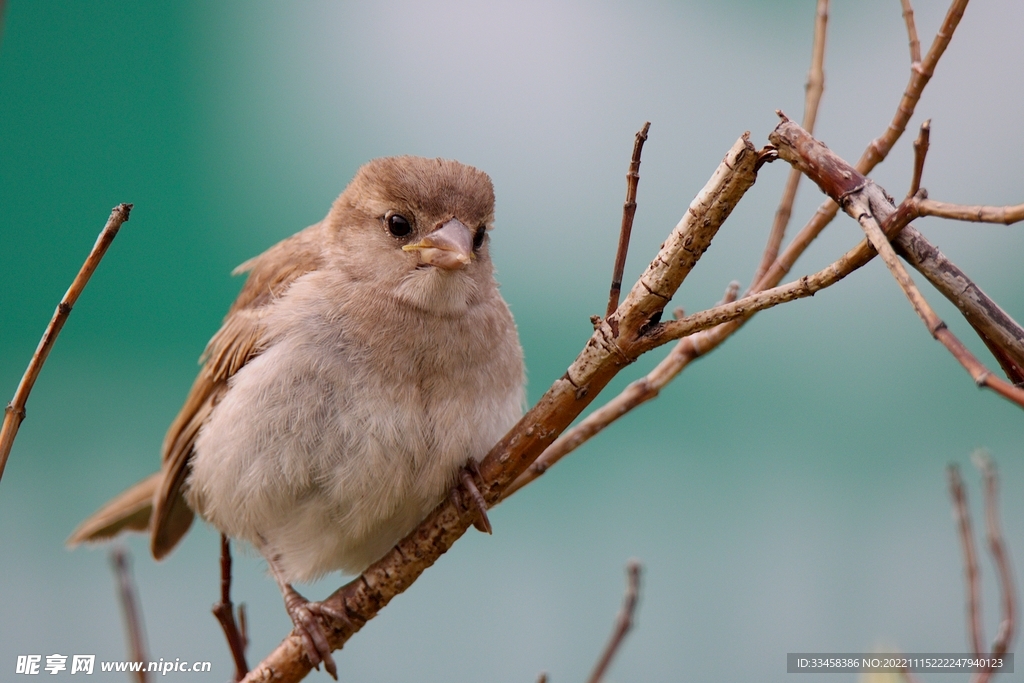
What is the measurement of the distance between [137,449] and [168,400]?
34 centimetres

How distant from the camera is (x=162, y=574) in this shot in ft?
17.1

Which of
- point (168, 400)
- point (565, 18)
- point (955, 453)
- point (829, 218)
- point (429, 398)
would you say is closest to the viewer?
point (829, 218)

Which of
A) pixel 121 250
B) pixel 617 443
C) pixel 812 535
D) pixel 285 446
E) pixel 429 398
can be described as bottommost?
pixel 285 446

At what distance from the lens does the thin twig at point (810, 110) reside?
2.04 meters

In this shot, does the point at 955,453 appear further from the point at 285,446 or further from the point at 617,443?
the point at 285,446

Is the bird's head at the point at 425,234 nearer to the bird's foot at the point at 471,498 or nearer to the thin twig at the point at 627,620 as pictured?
the bird's foot at the point at 471,498

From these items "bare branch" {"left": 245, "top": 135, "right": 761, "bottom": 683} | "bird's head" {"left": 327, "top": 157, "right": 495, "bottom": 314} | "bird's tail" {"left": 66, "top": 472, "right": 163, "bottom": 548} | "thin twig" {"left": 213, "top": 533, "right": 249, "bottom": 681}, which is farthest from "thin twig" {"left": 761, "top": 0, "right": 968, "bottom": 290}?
"bird's tail" {"left": 66, "top": 472, "right": 163, "bottom": 548}

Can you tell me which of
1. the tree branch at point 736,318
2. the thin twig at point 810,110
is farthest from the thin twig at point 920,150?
the thin twig at point 810,110

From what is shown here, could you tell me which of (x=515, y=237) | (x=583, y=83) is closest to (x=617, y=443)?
(x=515, y=237)

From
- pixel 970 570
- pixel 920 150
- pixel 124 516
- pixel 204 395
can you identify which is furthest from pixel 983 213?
pixel 124 516

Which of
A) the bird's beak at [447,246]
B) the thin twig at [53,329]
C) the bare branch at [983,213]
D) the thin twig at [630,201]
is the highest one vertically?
the bird's beak at [447,246]

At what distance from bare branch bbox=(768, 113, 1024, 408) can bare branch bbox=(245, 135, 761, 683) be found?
86 mm

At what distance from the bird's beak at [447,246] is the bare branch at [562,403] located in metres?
0.55

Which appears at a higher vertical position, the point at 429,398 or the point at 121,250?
the point at 121,250
